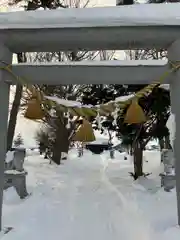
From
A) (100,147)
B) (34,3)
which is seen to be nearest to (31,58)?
(34,3)

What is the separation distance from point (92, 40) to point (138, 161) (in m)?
8.15

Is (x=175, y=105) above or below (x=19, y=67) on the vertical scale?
below

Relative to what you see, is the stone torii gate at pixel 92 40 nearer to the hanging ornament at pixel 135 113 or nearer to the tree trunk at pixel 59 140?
the hanging ornament at pixel 135 113

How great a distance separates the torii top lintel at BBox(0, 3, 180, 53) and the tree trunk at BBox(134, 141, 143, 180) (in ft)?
25.6

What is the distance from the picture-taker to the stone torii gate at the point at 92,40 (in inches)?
166

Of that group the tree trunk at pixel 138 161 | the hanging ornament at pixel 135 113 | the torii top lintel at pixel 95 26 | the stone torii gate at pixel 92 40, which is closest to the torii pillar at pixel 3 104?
the stone torii gate at pixel 92 40

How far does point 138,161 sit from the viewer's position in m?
12.0

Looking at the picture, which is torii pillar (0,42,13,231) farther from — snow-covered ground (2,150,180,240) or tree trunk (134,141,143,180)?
tree trunk (134,141,143,180)

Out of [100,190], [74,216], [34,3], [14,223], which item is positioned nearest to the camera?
[14,223]

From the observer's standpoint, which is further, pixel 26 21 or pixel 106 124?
pixel 106 124

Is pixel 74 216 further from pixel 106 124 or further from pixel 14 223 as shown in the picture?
pixel 106 124

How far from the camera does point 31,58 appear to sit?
50.8 ft

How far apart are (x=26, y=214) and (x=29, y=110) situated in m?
2.48

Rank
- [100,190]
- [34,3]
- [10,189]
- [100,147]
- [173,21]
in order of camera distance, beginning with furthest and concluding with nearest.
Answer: [100,147], [34,3], [100,190], [10,189], [173,21]
